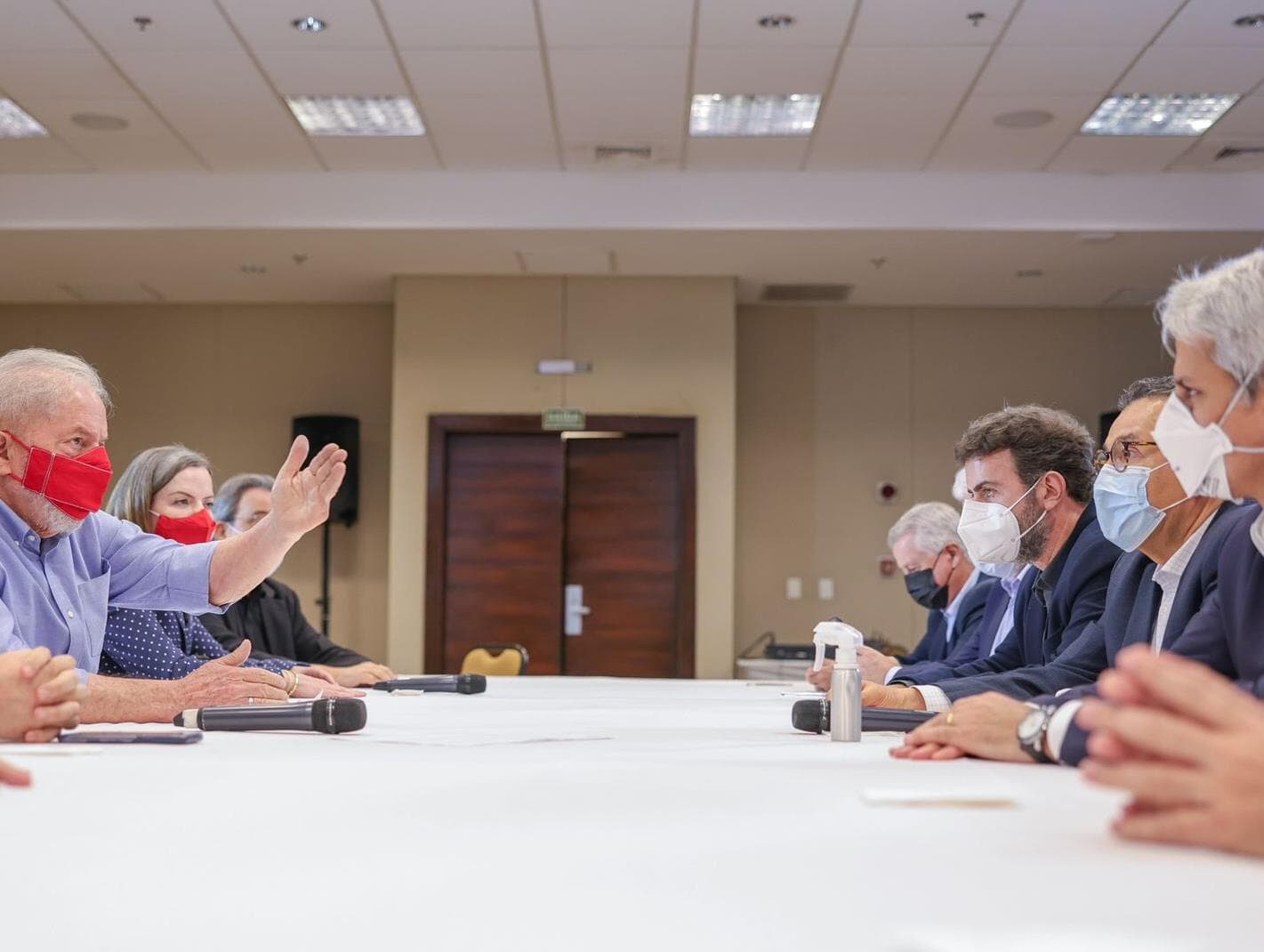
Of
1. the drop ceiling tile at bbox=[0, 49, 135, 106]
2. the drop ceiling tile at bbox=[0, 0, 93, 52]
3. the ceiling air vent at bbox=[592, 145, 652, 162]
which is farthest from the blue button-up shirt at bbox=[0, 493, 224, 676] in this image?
the ceiling air vent at bbox=[592, 145, 652, 162]

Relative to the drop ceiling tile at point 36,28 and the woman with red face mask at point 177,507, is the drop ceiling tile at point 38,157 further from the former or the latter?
the woman with red face mask at point 177,507

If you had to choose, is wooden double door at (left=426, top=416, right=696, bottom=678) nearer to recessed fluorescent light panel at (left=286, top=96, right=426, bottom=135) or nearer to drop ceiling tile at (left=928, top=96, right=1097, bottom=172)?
recessed fluorescent light panel at (left=286, top=96, right=426, bottom=135)

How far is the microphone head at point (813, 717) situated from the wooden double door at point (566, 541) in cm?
638

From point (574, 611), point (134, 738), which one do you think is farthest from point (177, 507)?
point (574, 611)

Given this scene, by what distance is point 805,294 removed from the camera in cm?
908

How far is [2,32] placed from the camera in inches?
220

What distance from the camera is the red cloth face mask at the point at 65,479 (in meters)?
2.49

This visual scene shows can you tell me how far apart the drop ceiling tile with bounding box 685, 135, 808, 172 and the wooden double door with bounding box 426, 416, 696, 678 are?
203 centimetres

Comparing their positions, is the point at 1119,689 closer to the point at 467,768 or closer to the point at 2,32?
the point at 467,768

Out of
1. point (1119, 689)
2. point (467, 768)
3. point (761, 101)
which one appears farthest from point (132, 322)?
point (1119, 689)

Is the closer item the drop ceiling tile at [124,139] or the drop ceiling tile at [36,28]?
the drop ceiling tile at [36,28]

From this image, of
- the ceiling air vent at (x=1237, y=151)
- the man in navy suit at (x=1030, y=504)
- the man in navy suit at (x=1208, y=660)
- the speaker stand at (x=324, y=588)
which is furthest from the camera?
the speaker stand at (x=324, y=588)

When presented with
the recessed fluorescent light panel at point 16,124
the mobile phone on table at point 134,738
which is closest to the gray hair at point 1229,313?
the mobile phone on table at point 134,738

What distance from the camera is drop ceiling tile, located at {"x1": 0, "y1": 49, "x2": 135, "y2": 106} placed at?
19.1 feet
